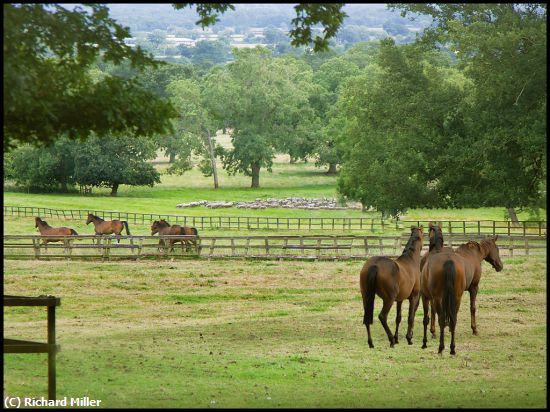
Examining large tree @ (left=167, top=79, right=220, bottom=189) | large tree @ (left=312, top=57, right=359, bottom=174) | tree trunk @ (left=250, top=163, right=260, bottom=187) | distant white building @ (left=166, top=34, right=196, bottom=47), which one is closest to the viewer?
distant white building @ (left=166, top=34, right=196, bottom=47)

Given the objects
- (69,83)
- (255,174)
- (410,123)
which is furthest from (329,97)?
(69,83)

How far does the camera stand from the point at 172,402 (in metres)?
12.5

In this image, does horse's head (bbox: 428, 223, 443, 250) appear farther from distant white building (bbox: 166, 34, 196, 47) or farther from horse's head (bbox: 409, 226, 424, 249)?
distant white building (bbox: 166, 34, 196, 47)

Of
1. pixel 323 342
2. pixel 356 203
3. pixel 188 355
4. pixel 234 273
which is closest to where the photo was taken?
pixel 188 355

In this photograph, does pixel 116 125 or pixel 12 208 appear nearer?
pixel 116 125

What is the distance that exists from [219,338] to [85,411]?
7.49 meters

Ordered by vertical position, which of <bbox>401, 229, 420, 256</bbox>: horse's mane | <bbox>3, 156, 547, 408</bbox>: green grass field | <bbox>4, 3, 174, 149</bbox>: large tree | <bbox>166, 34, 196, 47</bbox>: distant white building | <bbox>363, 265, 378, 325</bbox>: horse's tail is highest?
<bbox>166, 34, 196, 47</bbox>: distant white building

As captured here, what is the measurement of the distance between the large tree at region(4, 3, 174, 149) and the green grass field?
3.40 metres

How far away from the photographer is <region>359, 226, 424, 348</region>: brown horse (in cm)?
1700

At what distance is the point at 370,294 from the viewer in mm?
16875

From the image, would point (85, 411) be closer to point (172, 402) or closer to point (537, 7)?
point (172, 402)

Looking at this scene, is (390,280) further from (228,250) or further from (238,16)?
(238,16)

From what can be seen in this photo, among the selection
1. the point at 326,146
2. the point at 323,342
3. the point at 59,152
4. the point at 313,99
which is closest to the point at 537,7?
the point at 323,342

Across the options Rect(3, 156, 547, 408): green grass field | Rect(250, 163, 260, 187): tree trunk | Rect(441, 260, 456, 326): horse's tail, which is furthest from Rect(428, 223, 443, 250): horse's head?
Rect(250, 163, 260, 187): tree trunk
